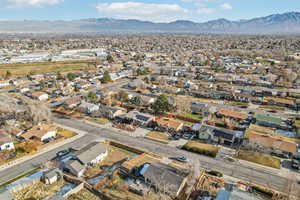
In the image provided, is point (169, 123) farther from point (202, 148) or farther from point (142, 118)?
point (202, 148)

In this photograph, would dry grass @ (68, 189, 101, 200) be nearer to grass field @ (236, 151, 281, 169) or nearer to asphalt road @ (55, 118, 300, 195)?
asphalt road @ (55, 118, 300, 195)

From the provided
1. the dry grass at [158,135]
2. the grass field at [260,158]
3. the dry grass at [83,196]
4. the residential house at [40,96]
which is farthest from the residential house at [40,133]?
the grass field at [260,158]

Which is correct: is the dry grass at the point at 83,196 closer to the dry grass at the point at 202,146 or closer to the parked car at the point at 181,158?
the parked car at the point at 181,158

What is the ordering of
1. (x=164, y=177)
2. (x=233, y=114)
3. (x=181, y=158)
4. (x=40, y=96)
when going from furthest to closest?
1. (x=40, y=96)
2. (x=233, y=114)
3. (x=181, y=158)
4. (x=164, y=177)

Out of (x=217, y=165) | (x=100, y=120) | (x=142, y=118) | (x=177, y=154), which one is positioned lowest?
(x=177, y=154)

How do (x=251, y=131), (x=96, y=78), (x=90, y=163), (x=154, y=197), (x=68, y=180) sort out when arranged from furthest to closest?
(x=96, y=78)
(x=251, y=131)
(x=90, y=163)
(x=68, y=180)
(x=154, y=197)

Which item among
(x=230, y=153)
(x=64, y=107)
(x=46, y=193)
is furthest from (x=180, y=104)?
(x=46, y=193)

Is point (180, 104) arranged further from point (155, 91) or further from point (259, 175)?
point (259, 175)

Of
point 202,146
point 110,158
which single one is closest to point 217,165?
point 202,146
